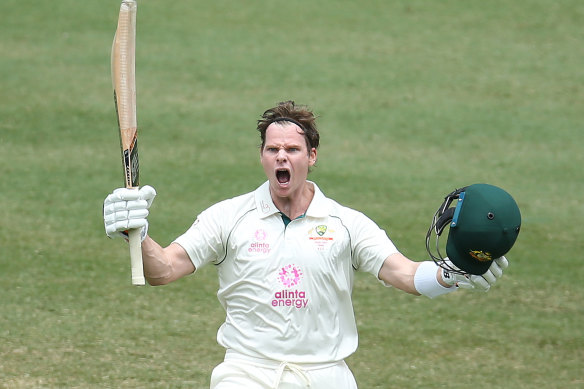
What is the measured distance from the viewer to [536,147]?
15227 millimetres

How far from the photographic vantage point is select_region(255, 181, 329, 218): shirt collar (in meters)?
6.27

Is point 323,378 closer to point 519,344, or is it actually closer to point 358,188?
point 519,344

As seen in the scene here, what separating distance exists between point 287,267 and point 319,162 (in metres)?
8.26

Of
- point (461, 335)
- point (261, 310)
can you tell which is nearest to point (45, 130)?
point (461, 335)

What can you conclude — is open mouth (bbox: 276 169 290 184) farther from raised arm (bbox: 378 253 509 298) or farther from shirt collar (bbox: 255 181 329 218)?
raised arm (bbox: 378 253 509 298)

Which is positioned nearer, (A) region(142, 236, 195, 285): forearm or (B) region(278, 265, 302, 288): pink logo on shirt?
(A) region(142, 236, 195, 285): forearm

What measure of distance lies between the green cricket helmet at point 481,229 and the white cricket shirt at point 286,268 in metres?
0.62

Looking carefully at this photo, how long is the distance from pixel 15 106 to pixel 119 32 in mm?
10839

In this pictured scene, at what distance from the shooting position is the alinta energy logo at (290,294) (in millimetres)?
Answer: 6086

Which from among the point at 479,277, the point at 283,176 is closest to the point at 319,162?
the point at 283,176

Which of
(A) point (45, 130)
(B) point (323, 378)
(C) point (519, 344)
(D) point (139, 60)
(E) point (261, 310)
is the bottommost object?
(C) point (519, 344)

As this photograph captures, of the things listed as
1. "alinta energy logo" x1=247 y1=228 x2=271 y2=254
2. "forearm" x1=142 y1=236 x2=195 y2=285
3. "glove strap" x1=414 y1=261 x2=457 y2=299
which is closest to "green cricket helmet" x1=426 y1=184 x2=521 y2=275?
"glove strap" x1=414 y1=261 x2=457 y2=299

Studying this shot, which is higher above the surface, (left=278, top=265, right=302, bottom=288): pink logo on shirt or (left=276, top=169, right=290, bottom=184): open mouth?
(left=276, top=169, right=290, bottom=184): open mouth

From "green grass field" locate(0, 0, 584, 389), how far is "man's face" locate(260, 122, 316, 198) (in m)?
2.73
